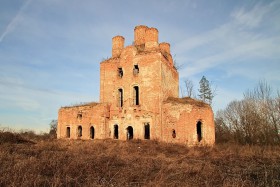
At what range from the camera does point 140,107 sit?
851 inches

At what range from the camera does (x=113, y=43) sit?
83.5ft

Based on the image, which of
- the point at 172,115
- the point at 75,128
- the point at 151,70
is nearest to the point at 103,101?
the point at 75,128

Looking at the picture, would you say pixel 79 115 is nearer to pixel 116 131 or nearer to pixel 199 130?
pixel 116 131

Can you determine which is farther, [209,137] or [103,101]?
[103,101]

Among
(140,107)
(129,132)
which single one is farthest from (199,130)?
(129,132)

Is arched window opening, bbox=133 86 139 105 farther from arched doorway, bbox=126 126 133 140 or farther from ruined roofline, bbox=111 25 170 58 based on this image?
ruined roofline, bbox=111 25 170 58

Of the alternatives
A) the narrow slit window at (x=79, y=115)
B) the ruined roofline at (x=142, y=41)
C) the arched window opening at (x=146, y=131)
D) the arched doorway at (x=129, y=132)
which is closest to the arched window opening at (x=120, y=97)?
the arched doorway at (x=129, y=132)

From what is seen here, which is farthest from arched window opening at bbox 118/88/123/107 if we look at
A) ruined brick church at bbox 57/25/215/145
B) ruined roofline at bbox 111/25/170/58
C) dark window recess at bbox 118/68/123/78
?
ruined roofline at bbox 111/25/170/58

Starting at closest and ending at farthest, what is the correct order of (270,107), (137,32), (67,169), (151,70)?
1. (67,169)
2. (151,70)
3. (137,32)
4. (270,107)

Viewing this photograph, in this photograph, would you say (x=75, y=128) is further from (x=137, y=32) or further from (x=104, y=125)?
(x=137, y=32)

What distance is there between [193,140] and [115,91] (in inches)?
349

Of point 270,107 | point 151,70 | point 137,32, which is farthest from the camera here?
point 270,107

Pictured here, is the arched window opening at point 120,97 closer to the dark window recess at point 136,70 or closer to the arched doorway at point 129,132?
the dark window recess at point 136,70

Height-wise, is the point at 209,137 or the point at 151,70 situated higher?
the point at 151,70
